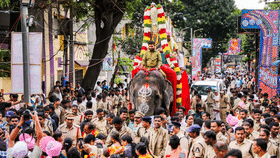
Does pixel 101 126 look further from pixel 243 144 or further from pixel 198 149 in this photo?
pixel 243 144

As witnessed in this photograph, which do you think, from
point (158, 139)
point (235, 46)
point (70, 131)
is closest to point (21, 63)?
point (70, 131)

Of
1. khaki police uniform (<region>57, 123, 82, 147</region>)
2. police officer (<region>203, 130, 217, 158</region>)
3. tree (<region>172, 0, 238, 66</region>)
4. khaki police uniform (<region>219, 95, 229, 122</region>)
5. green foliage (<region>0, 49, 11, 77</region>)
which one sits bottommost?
khaki police uniform (<region>219, 95, 229, 122</region>)

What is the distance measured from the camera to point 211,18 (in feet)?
133

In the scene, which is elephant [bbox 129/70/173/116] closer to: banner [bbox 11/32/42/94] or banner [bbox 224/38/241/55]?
banner [bbox 11/32/42/94]

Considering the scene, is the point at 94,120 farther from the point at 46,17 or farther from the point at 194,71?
the point at 194,71

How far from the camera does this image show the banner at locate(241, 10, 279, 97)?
18312 mm

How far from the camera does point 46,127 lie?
8008mm

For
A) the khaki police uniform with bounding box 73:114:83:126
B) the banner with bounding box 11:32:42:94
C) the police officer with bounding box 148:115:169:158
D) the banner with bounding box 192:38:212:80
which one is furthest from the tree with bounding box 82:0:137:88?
the banner with bounding box 192:38:212:80

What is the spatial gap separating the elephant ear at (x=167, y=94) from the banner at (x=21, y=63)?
3.48m

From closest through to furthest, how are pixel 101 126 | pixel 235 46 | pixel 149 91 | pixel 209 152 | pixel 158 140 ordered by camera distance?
pixel 209 152, pixel 158 140, pixel 101 126, pixel 149 91, pixel 235 46

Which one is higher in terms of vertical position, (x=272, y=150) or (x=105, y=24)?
(x=105, y=24)

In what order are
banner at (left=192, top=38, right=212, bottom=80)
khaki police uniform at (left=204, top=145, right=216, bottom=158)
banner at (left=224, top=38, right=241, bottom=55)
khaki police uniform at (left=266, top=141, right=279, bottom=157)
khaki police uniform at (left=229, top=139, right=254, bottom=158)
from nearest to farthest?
khaki police uniform at (left=204, top=145, right=216, bottom=158)
khaki police uniform at (left=229, top=139, right=254, bottom=158)
khaki police uniform at (left=266, top=141, right=279, bottom=157)
banner at (left=192, top=38, right=212, bottom=80)
banner at (left=224, top=38, right=241, bottom=55)

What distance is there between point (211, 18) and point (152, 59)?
102 ft

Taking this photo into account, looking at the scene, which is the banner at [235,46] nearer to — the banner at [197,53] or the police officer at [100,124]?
the banner at [197,53]
